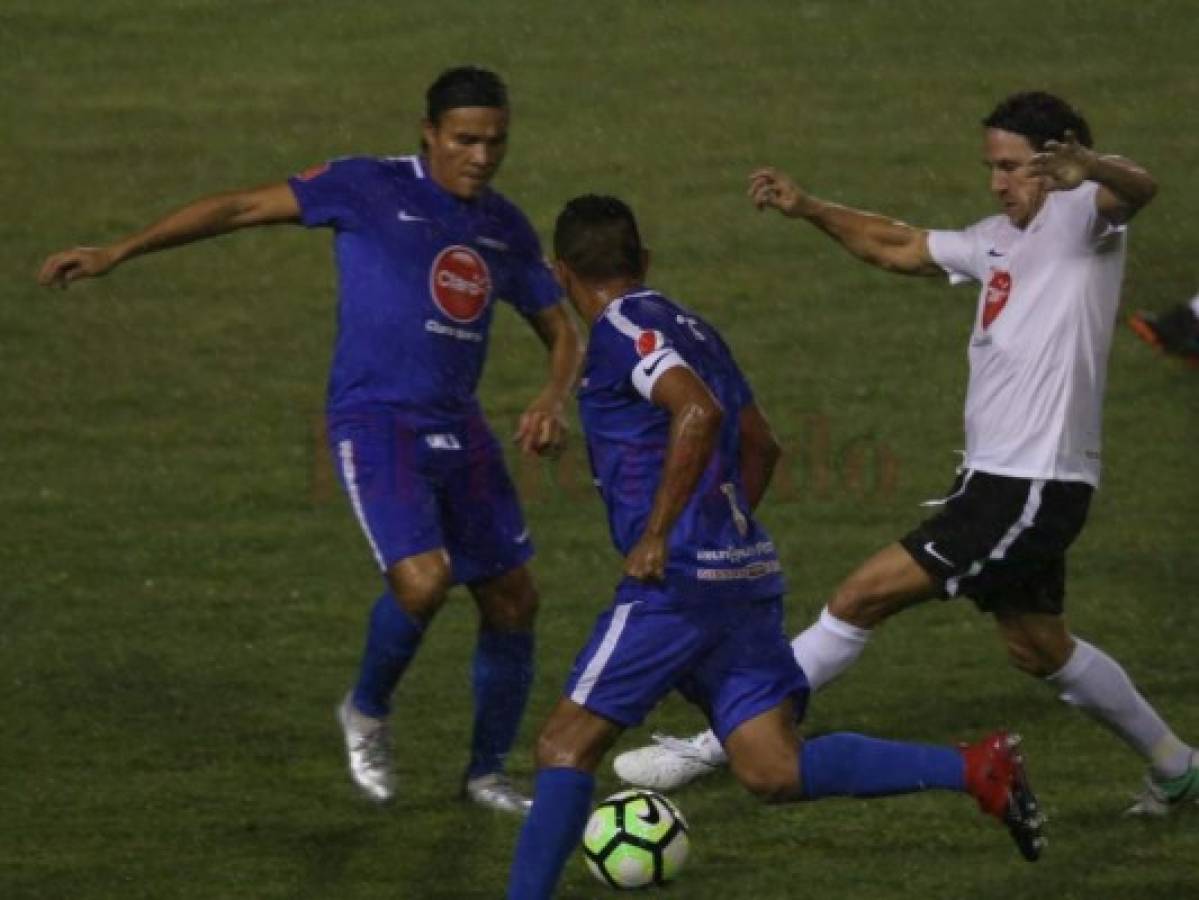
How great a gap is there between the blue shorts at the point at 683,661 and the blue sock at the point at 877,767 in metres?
0.19

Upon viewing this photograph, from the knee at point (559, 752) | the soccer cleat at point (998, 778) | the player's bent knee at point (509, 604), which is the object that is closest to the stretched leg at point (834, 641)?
the player's bent knee at point (509, 604)

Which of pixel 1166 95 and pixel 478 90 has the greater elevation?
pixel 478 90

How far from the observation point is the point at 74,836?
29.3 feet

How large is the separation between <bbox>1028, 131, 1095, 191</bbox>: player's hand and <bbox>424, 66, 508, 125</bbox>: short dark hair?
71.1 inches

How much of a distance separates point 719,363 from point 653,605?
2.27ft

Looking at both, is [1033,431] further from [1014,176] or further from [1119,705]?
[1119,705]

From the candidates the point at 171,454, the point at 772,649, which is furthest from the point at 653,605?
Answer: the point at 171,454

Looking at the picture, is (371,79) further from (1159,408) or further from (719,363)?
(719,363)

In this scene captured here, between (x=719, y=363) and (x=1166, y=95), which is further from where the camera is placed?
(x=1166, y=95)

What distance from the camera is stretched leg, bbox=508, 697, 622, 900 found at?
7.38 meters

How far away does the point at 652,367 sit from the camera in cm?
742

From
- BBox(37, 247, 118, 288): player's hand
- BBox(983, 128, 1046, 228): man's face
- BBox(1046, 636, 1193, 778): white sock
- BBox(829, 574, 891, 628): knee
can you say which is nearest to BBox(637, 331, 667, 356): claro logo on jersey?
BBox(983, 128, 1046, 228): man's face

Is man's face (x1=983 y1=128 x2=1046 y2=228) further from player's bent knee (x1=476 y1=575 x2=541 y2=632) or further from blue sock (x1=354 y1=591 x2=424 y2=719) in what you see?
blue sock (x1=354 y1=591 x2=424 y2=719)

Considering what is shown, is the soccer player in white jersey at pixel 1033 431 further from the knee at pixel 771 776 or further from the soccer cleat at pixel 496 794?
the knee at pixel 771 776
